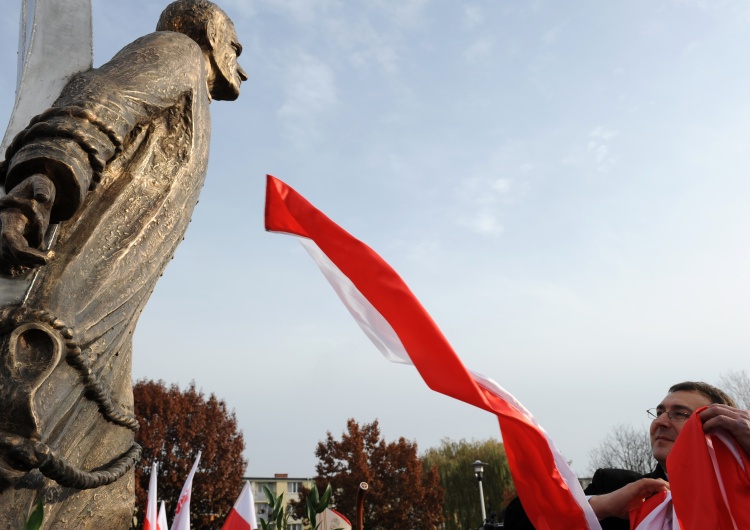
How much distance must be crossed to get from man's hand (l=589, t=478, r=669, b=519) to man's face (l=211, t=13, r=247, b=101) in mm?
2787

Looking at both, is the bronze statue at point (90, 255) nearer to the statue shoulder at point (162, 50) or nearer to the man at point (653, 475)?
the statue shoulder at point (162, 50)

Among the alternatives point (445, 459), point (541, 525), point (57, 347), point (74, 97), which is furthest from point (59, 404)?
point (445, 459)

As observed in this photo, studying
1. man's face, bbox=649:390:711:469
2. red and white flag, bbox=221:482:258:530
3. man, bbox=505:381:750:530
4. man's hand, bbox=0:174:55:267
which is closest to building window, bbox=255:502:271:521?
red and white flag, bbox=221:482:258:530

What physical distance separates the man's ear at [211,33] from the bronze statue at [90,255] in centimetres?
32

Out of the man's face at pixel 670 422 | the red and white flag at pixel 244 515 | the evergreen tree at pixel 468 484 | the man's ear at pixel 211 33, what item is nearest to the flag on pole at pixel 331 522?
the red and white flag at pixel 244 515

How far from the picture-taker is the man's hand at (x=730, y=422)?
2.58 m

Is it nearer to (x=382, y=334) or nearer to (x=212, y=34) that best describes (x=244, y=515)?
(x=382, y=334)

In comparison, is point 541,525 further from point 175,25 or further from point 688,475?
point 175,25

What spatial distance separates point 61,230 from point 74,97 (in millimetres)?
517

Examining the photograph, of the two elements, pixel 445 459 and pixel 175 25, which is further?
pixel 445 459

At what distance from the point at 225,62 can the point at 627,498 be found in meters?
2.93

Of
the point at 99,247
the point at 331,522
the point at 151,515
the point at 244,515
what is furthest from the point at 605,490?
Answer: the point at 151,515

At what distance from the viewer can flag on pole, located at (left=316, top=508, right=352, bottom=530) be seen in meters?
4.22

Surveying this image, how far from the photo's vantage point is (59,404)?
241 cm
